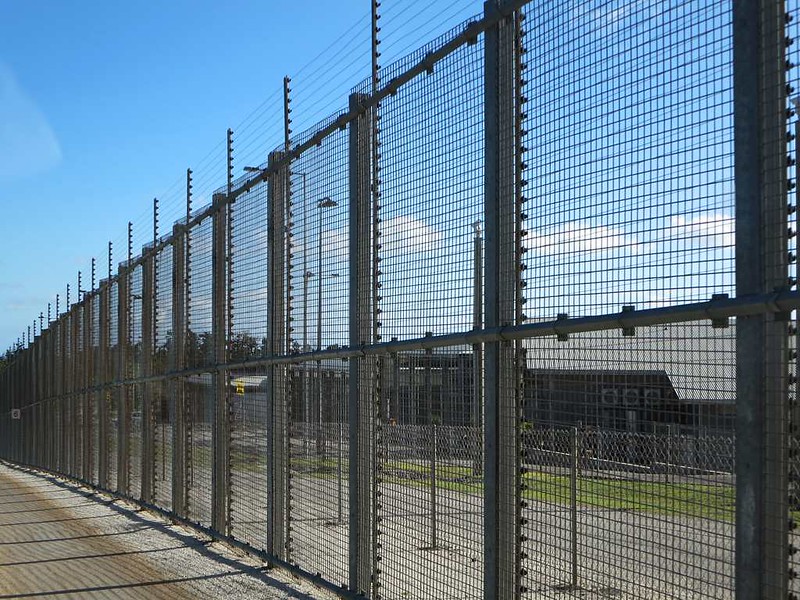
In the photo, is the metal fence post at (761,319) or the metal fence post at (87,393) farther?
the metal fence post at (87,393)

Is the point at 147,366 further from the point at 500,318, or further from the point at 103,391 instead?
the point at 500,318

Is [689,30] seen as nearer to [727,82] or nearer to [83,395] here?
[727,82]

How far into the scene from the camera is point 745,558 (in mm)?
3457

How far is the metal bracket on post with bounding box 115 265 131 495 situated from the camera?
1571 centimetres

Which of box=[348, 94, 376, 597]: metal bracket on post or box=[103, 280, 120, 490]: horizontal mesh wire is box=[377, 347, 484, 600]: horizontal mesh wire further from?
box=[103, 280, 120, 490]: horizontal mesh wire

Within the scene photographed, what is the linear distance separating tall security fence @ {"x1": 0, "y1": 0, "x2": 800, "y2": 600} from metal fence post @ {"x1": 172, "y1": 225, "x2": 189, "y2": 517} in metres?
2.86

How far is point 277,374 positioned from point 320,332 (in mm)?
1239

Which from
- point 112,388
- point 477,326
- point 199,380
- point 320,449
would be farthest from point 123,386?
point 477,326

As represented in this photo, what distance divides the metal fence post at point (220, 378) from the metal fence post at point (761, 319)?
7.19m

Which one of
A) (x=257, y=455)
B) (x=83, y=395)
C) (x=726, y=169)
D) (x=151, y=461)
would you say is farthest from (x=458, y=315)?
(x=83, y=395)

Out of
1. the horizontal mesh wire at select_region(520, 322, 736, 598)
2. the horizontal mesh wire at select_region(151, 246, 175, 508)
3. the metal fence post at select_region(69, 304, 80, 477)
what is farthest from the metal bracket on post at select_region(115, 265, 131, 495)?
the horizontal mesh wire at select_region(520, 322, 736, 598)

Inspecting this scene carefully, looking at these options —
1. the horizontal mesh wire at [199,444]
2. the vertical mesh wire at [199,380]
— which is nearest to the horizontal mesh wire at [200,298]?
the vertical mesh wire at [199,380]

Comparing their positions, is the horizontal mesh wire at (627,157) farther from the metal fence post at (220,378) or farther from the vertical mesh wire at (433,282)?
the metal fence post at (220,378)

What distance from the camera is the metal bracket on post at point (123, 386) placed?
1571 centimetres
